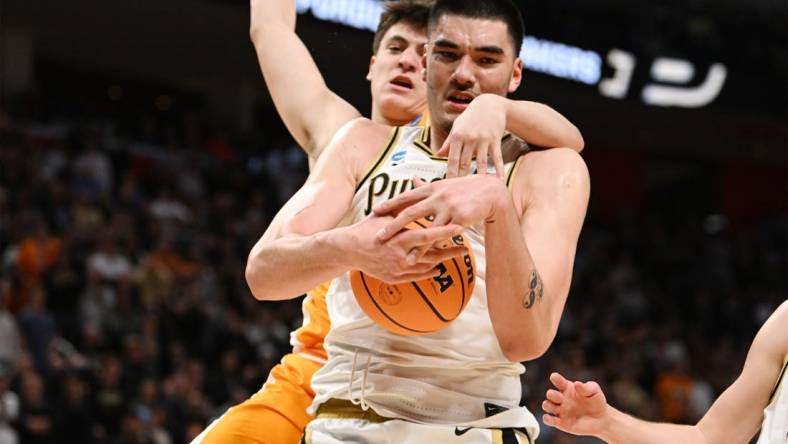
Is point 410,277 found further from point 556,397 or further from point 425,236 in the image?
point 556,397

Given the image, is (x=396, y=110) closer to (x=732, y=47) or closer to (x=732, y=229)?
(x=732, y=47)

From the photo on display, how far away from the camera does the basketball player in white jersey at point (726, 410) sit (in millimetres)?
3139

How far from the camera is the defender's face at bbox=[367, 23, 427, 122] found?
417 centimetres

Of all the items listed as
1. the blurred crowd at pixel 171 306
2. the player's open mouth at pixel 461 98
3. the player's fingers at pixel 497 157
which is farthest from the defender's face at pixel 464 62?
the blurred crowd at pixel 171 306

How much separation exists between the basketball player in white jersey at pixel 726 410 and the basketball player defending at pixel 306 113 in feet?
2.30

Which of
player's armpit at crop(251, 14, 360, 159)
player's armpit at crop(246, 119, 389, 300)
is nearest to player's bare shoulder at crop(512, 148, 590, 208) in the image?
player's armpit at crop(246, 119, 389, 300)

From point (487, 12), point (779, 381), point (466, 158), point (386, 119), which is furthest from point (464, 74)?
point (779, 381)

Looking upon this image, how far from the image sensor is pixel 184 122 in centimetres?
1548

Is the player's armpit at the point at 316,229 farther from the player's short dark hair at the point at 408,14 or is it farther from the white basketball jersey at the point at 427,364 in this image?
the player's short dark hair at the point at 408,14

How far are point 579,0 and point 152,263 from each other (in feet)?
22.3

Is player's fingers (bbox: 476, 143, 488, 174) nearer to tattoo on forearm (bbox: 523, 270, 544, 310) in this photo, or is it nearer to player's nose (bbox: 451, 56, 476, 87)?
tattoo on forearm (bbox: 523, 270, 544, 310)

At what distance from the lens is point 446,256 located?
2668 millimetres

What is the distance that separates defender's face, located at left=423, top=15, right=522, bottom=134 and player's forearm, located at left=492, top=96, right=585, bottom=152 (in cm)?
11

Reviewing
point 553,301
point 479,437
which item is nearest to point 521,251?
point 553,301
